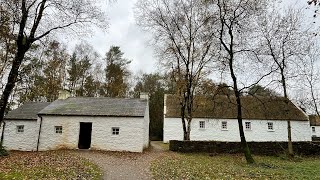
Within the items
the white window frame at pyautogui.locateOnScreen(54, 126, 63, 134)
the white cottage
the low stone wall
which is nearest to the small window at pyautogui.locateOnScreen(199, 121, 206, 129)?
the white cottage

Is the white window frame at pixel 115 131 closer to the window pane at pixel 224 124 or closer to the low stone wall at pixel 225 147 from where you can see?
the low stone wall at pixel 225 147

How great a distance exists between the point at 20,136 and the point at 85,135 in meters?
6.44

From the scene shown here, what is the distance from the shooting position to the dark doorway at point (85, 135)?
81.4 feet

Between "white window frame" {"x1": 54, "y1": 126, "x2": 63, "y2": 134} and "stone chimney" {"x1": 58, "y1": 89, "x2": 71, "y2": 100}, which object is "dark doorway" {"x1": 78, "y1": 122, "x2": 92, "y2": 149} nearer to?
"white window frame" {"x1": 54, "y1": 126, "x2": 63, "y2": 134}

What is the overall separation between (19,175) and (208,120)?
97.7 ft

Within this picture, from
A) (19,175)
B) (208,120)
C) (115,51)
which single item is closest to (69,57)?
(115,51)

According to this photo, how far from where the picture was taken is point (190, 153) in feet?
82.9

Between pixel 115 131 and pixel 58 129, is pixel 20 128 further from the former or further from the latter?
pixel 115 131

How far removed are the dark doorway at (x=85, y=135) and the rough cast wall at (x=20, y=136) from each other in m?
4.40

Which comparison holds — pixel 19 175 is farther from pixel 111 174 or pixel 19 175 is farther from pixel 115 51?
pixel 115 51

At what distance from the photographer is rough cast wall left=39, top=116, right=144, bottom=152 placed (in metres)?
23.8

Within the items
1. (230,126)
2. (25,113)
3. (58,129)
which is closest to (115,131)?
(58,129)

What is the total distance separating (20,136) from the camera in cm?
→ 2572

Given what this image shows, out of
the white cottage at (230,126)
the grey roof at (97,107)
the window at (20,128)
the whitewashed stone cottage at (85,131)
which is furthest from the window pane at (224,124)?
the window at (20,128)
